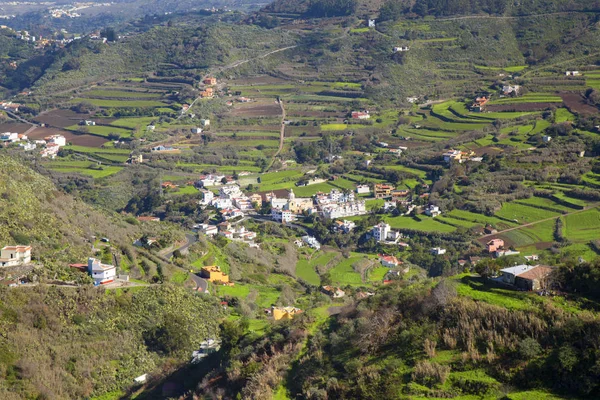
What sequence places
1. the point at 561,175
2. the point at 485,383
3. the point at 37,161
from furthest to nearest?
the point at 37,161, the point at 561,175, the point at 485,383

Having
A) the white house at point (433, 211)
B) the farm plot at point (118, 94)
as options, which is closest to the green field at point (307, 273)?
the white house at point (433, 211)

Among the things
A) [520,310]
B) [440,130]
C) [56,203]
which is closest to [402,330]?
[520,310]

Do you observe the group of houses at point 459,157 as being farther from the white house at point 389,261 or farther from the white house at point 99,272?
the white house at point 99,272

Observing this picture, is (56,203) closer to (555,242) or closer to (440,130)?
(555,242)

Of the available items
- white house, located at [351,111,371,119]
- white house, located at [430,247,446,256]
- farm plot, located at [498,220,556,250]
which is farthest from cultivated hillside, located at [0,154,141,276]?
white house, located at [351,111,371,119]

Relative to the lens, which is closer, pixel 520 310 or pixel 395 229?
pixel 520 310

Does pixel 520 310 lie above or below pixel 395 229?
above
